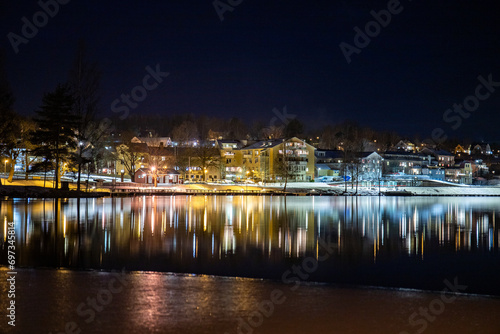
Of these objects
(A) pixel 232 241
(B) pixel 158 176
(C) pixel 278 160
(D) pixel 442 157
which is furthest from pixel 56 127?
(D) pixel 442 157

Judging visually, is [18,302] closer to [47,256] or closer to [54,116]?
[47,256]

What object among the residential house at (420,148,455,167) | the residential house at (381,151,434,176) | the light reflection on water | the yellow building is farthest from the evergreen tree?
the residential house at (420,148,455,167)

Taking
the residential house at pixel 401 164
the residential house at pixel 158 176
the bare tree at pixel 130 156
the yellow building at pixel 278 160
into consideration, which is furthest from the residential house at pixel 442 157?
the bare tree at pixel 130 156

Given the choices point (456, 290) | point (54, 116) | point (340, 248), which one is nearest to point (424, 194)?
point (54, 116)

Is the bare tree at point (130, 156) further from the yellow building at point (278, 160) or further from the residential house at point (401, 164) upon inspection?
the residential house at point (401, 164)

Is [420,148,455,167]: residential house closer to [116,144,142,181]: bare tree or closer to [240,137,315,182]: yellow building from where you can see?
[240,137,315,182]: yellow building

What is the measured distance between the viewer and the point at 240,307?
927 cm

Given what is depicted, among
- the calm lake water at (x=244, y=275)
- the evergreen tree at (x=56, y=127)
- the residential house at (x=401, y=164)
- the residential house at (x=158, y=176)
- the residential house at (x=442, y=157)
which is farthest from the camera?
the residential house at (x=442, y=157)

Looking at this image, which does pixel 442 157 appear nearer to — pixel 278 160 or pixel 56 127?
pixel 278 160

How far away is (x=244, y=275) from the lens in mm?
13492

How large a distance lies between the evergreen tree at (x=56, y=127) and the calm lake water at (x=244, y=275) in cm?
1939

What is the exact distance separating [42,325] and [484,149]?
8301 inches

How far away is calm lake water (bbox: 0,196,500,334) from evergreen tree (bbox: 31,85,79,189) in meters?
19.4

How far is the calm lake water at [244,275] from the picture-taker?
8484mm
